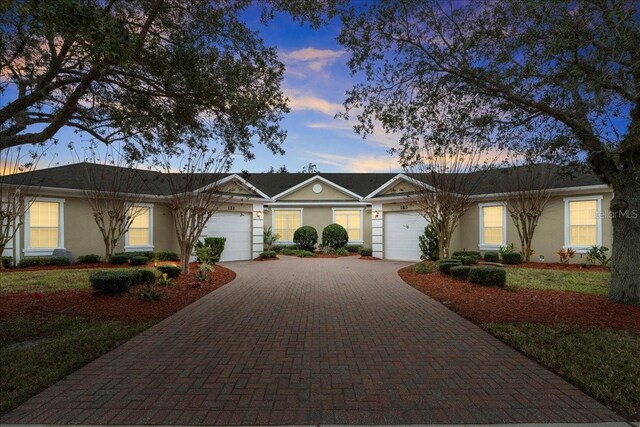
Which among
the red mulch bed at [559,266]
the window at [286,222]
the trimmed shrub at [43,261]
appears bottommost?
the red mulch bed at [559,266]

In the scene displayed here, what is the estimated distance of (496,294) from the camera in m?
9.22

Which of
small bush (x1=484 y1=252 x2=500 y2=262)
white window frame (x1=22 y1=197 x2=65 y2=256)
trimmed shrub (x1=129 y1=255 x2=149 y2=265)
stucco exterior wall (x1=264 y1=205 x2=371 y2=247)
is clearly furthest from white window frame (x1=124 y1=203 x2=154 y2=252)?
small bush (x1=484 y1=252 x2=500 y2=262)

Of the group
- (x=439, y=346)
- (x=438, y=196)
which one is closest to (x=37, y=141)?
(x=439, y=346)

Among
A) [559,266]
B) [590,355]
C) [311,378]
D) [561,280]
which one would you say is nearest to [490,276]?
[561,280]

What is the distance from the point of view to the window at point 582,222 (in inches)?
593

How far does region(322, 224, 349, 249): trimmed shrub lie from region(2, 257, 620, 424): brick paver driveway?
15569mm

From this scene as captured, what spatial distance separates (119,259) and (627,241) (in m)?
17.4

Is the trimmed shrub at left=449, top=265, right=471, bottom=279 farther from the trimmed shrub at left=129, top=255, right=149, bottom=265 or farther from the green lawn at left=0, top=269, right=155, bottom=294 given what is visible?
the trimmed shrub at left=129, top=255, right=149, bottom=265

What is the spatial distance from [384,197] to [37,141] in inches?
616

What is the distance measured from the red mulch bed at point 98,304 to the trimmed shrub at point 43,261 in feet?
20.3

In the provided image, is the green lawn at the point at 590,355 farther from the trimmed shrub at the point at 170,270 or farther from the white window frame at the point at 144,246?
the white window frame at the point at 144,246

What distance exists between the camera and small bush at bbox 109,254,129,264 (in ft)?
50.1

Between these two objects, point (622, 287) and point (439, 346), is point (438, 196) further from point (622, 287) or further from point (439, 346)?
point (439, 346)

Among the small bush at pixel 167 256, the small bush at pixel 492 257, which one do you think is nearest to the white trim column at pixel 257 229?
the small bush at pixel 167 256
